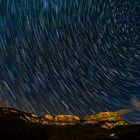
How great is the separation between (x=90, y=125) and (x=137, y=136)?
2.78 m

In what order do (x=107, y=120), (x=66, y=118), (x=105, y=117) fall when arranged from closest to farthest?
(x=107, y=120), (x=66, y=118), (x=105, y=117)

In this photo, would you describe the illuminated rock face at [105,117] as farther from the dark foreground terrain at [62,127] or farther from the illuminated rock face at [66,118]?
the illuminated rock face at [66,118]

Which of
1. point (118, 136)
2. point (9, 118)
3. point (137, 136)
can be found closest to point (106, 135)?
point (118, 136)

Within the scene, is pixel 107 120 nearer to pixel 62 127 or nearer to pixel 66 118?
pixel 66 118

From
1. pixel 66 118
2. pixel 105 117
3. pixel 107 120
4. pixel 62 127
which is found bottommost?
pixel 107 120

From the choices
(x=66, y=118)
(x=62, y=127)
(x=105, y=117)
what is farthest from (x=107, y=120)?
(x=62, y=127)

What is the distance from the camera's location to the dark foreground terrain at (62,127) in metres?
11.7

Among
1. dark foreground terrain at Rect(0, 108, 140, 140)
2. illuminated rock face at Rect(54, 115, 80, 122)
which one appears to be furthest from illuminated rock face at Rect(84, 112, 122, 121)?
illuminated rock face at Rect(54, 115, 80, 122)

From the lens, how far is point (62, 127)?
13078 mm

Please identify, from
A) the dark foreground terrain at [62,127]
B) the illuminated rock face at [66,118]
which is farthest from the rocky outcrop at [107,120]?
the illuminated rock face at [66,118]

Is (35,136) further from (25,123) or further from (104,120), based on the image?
(104,120)

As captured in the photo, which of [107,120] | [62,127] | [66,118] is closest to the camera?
[62,127]

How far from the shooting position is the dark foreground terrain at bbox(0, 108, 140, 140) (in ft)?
38.3

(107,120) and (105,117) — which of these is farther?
(105,117)
